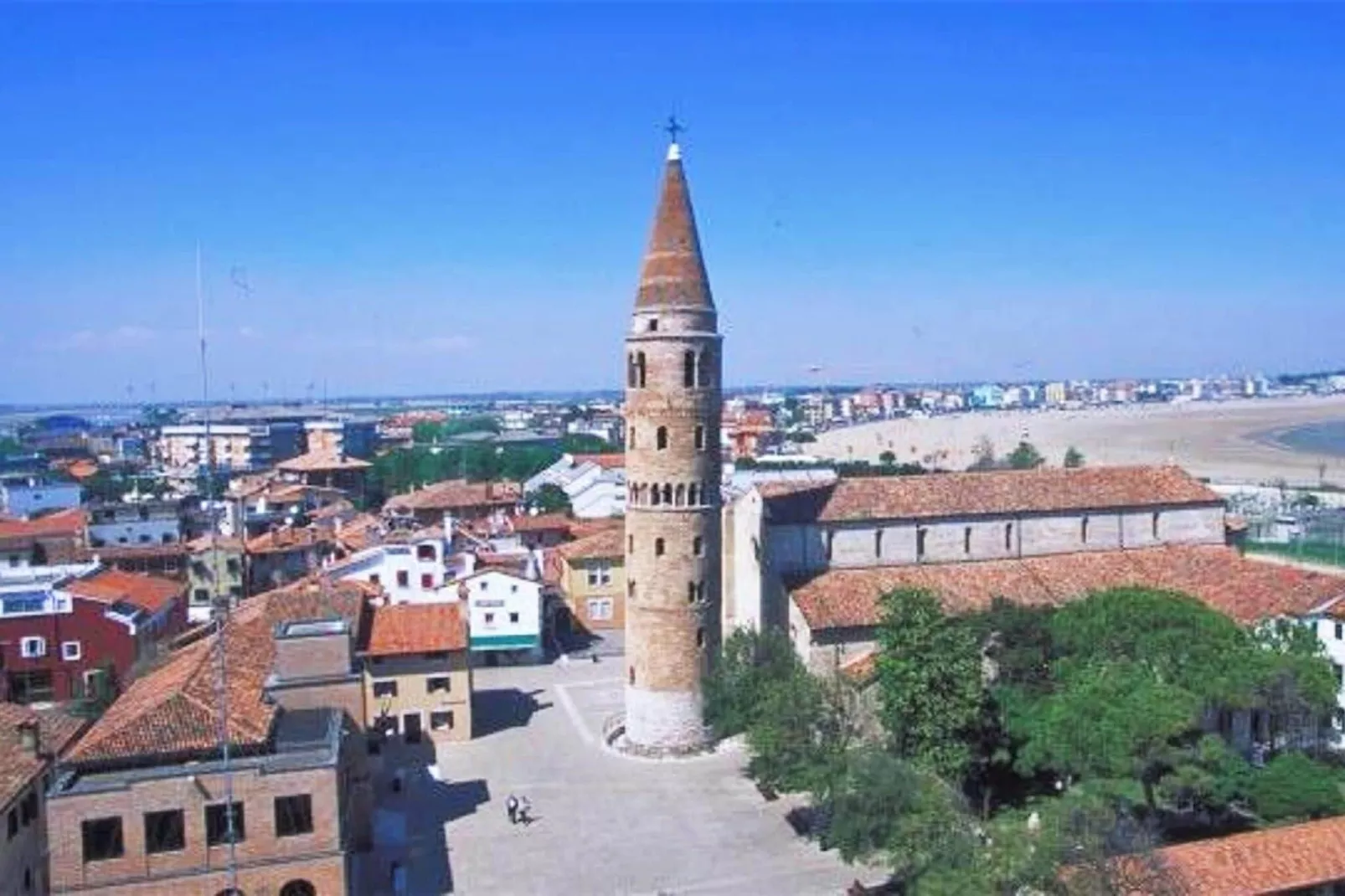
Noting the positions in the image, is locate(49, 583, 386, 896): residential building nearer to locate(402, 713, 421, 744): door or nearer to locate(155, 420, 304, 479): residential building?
locate(402, 713, 421, 744): door

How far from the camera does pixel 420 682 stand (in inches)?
1873

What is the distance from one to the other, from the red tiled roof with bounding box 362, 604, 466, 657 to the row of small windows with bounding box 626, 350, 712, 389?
13353 mm

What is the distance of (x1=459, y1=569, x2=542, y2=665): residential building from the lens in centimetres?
6050

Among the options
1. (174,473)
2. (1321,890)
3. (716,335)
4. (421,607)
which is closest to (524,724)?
(421,607)

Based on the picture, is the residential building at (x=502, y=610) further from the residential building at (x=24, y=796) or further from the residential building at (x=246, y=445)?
the residential building at (x=246, y=445)

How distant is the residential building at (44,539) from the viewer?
7281 centimetres

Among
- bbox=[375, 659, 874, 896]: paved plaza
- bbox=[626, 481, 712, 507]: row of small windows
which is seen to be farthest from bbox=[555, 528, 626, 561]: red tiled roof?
bbox=[626, 481, 712, 507]: row of small windows

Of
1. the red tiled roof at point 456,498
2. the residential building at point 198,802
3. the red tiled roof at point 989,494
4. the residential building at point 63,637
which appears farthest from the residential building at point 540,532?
the residential building at point 198,802

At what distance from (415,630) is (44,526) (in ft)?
158

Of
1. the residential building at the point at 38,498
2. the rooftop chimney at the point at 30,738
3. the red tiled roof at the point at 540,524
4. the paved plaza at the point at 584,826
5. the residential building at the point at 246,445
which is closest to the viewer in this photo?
the rooftop chimney at the point at 30,738

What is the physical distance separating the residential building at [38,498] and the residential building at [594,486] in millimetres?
42039

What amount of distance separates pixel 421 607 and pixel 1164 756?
103 ft

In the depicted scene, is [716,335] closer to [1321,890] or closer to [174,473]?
[1321,890]

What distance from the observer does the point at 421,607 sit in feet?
165
